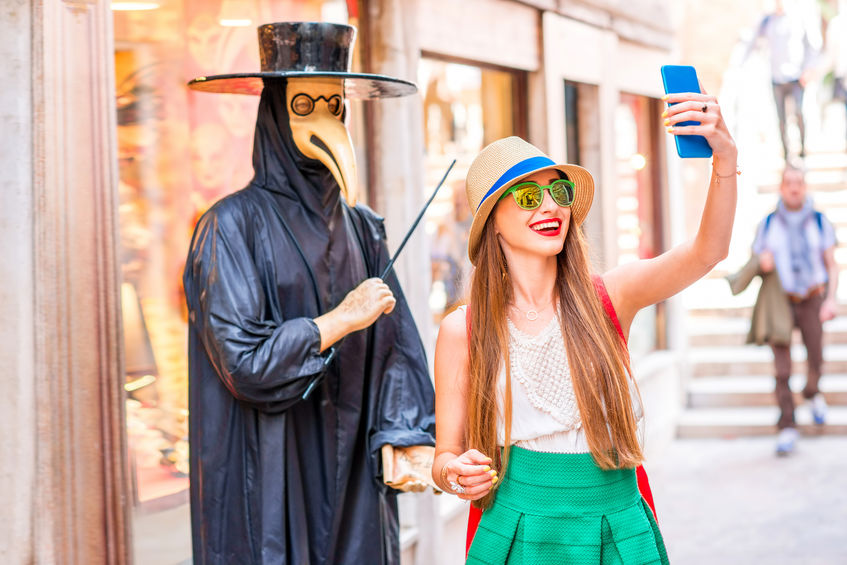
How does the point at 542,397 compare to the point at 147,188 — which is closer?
the point at 542,397

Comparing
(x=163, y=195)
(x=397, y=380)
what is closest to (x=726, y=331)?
(x=163, y=195)

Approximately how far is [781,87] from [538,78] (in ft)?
22.4

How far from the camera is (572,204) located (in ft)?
9.14

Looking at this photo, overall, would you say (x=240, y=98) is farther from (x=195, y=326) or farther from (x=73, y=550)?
(x=73, y=550)

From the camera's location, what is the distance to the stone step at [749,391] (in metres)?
9.54

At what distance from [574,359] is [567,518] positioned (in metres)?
0.35

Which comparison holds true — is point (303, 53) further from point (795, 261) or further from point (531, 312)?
point (795, 261)

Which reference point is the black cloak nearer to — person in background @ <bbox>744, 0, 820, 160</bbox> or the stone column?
the stone column

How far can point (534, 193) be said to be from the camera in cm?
266

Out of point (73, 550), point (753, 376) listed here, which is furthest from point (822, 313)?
point (73, 550)

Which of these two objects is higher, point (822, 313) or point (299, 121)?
point (299, 121)

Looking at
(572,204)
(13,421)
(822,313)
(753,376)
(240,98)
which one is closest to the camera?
(572,204)

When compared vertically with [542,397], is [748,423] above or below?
below

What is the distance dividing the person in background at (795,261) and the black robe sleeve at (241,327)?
605 cm
